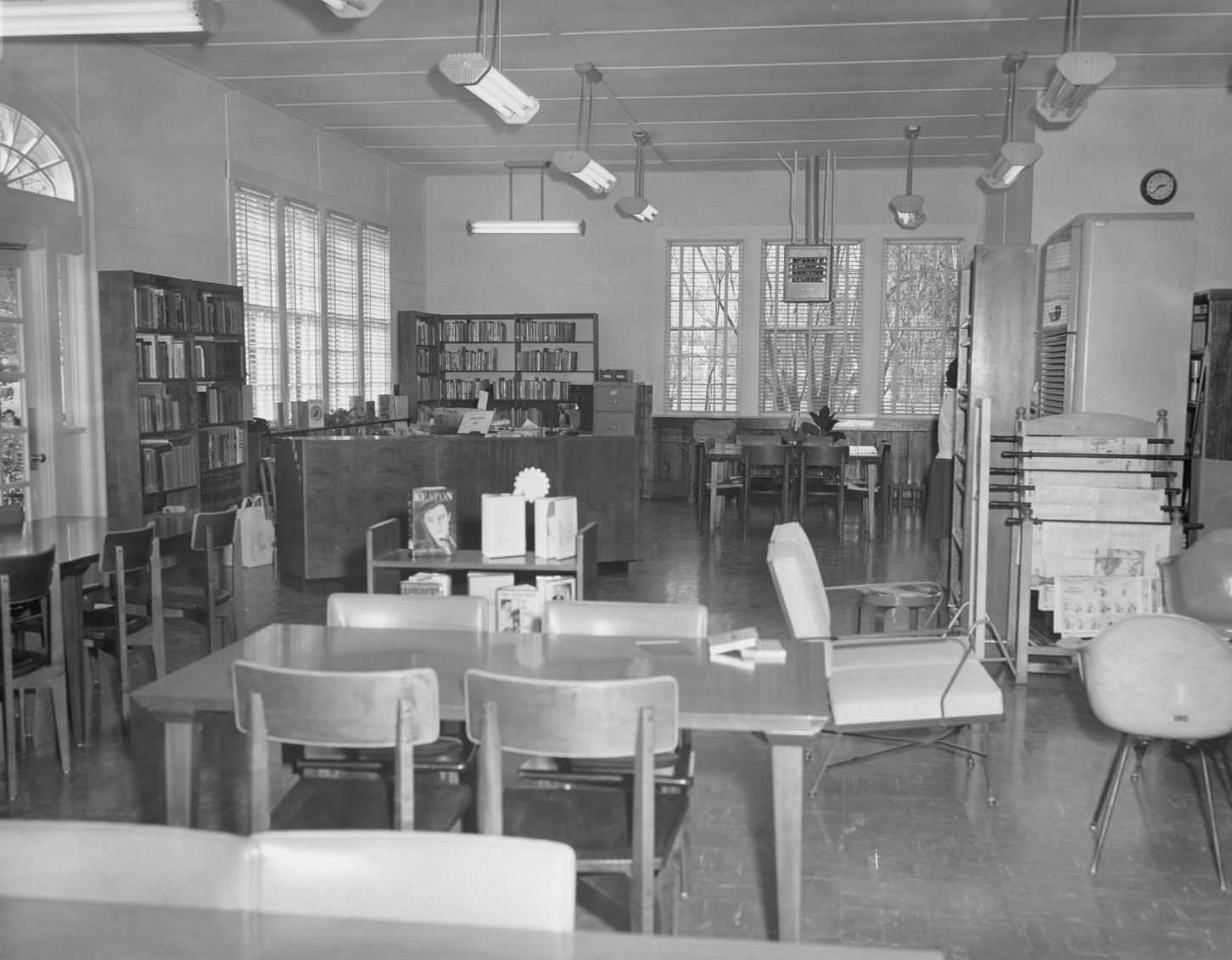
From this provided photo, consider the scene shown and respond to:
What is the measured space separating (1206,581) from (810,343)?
32.0ft

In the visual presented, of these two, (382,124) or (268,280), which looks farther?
(382,124)

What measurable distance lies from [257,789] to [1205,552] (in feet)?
13.5

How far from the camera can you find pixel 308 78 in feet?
33.0

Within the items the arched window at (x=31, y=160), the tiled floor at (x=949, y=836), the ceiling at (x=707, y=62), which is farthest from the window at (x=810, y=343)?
the tiled floor at (x=949, y=836)

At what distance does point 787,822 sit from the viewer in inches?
118

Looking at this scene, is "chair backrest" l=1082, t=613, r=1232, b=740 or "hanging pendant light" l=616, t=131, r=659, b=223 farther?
"hanging pendant light" l=616, t=131, r=659, b=223

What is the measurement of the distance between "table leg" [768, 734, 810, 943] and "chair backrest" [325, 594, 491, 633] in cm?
119

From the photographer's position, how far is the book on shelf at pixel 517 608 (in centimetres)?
457

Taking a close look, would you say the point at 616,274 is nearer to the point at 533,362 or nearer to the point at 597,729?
the point at 533,362

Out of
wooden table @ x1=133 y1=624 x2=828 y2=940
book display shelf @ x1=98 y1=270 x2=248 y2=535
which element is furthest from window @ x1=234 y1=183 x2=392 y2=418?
wooden table @ x1=133 y1=624 x2=828 y2=940

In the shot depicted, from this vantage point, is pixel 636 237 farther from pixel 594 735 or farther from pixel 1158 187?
pixel 594 735

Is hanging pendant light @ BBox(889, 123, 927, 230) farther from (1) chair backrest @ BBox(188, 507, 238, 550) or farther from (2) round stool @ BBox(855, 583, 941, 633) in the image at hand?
(1) chair backrest @ BBox(188, 507, 238, 550)

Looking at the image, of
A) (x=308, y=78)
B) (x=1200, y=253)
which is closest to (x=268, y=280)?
(x=308, y=78)

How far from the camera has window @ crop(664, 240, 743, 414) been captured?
14688 millimetres
